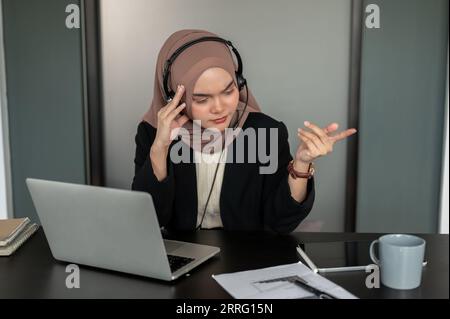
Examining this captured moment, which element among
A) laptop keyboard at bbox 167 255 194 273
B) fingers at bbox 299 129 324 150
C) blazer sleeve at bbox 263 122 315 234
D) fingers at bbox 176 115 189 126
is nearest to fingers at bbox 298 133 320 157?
fingers at bbox 299 129 324 150

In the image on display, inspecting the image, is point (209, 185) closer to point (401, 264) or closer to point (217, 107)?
point (217, 107)

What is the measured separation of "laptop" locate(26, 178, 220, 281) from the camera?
4.04 ft

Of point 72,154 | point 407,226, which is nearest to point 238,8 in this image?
point 72,154

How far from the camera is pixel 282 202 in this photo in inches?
68.2

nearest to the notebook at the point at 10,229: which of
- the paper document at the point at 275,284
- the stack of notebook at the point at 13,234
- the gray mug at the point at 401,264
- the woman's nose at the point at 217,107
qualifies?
the stack of notebook at the point at 13,234

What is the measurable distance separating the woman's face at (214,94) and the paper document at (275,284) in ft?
2.70

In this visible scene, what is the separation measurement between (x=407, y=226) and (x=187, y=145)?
1.26m

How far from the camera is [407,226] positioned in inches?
110

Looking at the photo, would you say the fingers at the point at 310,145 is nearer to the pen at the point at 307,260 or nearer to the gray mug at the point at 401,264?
the pen at the point at 307,260

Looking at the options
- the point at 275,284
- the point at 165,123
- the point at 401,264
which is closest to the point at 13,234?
the point at 165,123

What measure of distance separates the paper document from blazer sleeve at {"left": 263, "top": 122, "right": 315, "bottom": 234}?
362 mm

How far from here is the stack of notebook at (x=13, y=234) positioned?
4.72 ft

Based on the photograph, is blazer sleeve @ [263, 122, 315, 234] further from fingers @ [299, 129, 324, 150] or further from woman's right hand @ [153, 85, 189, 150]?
woman's right hand @ [153, 85, 189, 150]
